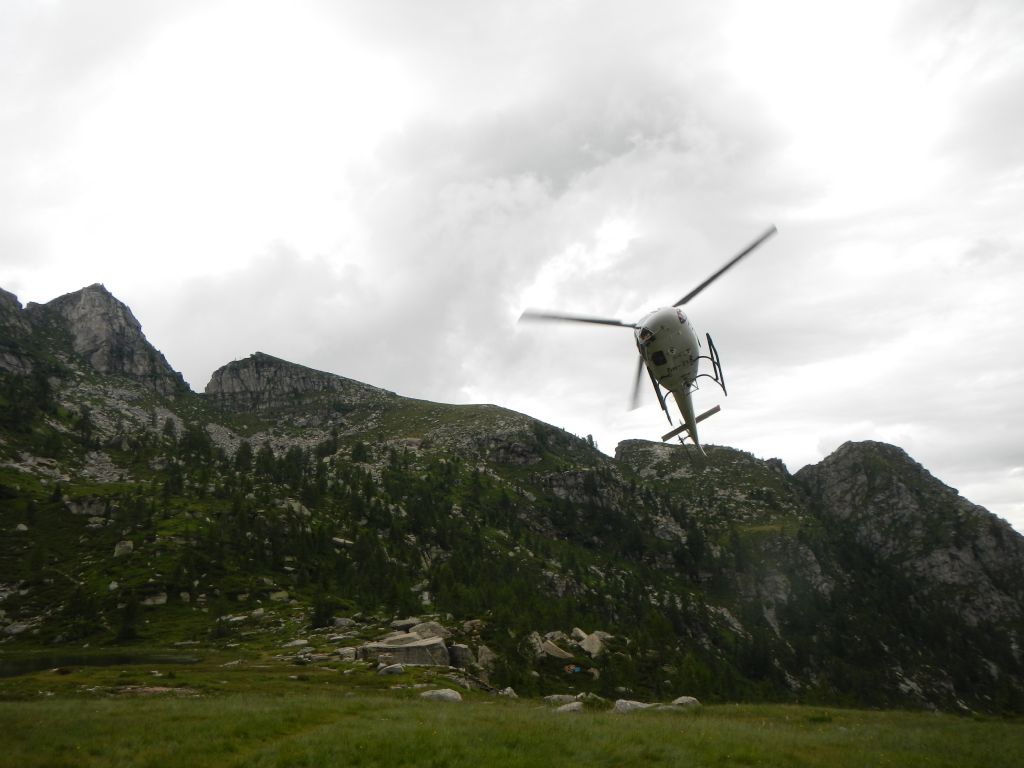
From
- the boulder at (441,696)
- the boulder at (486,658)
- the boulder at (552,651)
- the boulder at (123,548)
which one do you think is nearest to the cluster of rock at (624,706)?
the boulder at (441,696)

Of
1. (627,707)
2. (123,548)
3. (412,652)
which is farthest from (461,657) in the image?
(123,548)

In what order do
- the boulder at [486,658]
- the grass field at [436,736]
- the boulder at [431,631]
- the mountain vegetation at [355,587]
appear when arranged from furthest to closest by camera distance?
the mountain vegetation at [355,587] < the boulder at [431,631] < the boulder at [486,658] < the grass field at [436,736]

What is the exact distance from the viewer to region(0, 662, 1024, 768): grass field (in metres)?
16.2

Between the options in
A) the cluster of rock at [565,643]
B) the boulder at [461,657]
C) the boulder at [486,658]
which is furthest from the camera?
the cluster of rock at [565,643]

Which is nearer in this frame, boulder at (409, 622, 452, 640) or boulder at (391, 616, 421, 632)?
boulder at (409, 622, 452, 640)

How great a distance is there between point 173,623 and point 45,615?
19327mm

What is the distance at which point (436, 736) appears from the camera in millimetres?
18375

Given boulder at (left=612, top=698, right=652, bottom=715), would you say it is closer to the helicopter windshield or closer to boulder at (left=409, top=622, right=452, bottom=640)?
the helicopter windshield

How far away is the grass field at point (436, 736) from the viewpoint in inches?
639

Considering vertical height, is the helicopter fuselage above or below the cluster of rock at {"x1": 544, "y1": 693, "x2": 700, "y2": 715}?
above

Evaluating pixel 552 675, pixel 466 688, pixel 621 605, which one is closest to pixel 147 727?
pixel 466 688

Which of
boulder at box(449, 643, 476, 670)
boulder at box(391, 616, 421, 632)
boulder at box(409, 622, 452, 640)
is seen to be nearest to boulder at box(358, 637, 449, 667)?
boulder at box(449, 643, 476, 670)

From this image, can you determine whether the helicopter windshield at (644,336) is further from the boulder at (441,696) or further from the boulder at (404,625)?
the boulder at (404,625)

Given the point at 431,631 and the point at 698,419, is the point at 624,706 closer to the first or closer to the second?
the point at 698,419
